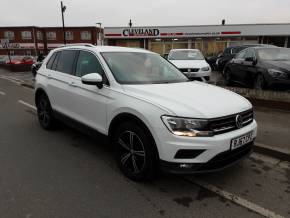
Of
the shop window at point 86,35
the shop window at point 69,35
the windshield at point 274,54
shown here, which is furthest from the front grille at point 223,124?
the shop window at point 69,35

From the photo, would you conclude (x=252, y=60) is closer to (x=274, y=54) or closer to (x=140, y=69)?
(x=274, y=54)

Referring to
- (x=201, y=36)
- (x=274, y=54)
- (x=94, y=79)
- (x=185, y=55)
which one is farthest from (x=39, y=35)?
(x=94, y=79)

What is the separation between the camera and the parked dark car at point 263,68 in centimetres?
774

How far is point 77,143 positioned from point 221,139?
3.03 meters

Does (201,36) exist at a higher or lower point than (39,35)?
higher

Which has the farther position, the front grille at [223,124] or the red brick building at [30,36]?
the red brick building at [30,36]

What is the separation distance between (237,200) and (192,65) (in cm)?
839

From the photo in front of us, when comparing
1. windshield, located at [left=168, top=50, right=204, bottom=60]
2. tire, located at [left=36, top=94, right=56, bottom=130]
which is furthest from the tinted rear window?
windshield, located at [left=168, top=50, right=204, bottom=60]

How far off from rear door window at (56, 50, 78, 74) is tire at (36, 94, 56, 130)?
0.86 meters

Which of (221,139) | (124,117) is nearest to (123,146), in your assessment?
(124,117)

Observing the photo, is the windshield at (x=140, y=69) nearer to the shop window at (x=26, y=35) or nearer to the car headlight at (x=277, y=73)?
the car headlight at (x=277, y=73)

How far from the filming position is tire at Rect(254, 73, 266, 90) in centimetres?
822

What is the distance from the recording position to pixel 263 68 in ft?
26.8

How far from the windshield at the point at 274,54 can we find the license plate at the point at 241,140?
5582mm
